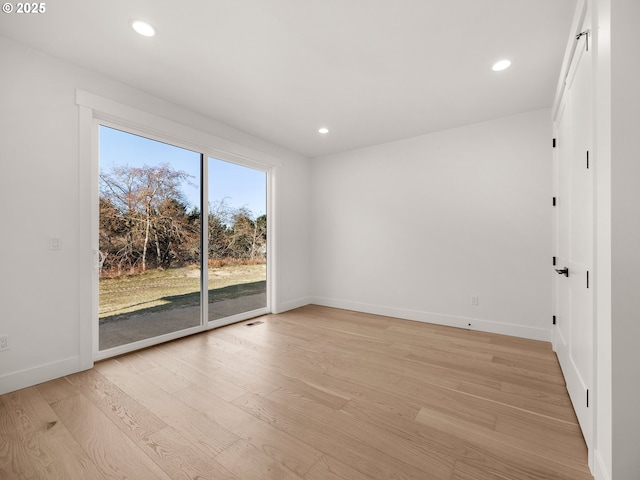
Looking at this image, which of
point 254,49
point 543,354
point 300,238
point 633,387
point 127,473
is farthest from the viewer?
point 300,238

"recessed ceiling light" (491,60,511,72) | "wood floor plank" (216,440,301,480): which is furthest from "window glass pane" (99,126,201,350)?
"recessed ceiling light" (491,60,511,72)

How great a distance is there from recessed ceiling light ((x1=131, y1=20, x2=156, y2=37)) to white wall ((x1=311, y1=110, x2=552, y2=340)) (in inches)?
125

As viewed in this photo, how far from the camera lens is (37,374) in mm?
2248

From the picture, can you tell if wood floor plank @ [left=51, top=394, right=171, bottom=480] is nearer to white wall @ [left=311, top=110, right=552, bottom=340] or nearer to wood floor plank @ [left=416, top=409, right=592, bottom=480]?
wood floor plank @ [left=416, top=409, right=592, bottom=480]

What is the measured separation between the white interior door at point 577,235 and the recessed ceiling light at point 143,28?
9.00ft

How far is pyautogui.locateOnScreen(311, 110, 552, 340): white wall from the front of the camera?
3.27m

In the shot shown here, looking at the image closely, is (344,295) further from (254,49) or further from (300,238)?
(254,49)

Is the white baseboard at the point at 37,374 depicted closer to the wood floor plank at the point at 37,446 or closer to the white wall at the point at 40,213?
the white wall at the point at 40,213

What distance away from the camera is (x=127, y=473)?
55.1 inches

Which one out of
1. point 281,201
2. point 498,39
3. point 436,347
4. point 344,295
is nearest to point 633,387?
point 436,347

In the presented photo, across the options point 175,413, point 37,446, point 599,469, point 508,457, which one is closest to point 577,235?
point 599,469

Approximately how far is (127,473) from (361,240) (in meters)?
3.77

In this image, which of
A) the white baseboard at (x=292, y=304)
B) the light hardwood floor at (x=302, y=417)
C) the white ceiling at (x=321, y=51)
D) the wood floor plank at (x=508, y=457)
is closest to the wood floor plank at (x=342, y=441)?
the light hardwood floor at (x=302, y=417)

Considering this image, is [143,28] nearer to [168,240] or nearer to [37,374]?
[168,240]
